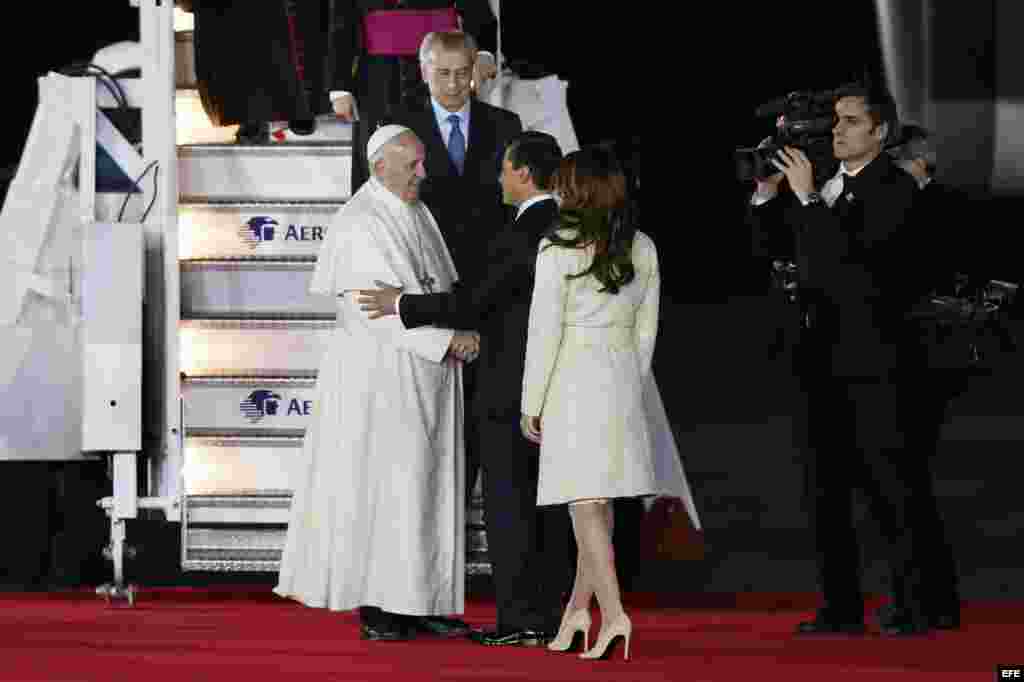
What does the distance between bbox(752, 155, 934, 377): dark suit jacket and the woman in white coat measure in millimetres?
686

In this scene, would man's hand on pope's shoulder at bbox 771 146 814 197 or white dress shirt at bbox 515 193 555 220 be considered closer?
white dress shirt at bbox 515 193 555 220

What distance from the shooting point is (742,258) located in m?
15.2

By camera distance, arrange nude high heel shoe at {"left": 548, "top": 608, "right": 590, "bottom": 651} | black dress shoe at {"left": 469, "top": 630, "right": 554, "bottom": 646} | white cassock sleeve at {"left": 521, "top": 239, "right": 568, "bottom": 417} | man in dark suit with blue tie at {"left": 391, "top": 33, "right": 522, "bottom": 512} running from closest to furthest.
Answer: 1. white cassock sleeve at {"left": 521, "top": 239, "right": 568, "bottom": 417}
2. nude high heel shoe at {"left": 548, "top": 608, "right": 590, "bottom": 651}
3. black dress shoe at {"left": 469, "top": 630, "right": 554, "bottom": 646}
4. man in dark suit with blue tie at {"left": 391, "top": 33, "right": 522, "bottom": 512}

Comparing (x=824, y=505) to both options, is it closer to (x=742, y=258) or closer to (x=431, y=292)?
(x=431, y=292)

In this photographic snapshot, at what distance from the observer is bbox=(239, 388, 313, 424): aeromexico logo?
7.29 m

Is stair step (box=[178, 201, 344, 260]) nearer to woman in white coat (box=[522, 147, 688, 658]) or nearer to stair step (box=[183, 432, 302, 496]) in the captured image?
stair step (box=[183, 432, 302, 496])

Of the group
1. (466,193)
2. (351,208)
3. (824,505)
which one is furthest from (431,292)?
(824,505)

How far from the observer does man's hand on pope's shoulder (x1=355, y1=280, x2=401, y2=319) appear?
5.91 m

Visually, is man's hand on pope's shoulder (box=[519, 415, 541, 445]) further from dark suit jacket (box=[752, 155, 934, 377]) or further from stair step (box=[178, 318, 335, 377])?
stair step (box=[178, 318, 335, 377])

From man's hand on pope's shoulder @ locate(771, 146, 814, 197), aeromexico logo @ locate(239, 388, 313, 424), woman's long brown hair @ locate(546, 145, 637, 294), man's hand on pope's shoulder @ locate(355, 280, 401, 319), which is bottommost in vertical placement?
aeromexico logo @ locate(239, 388, 313, 424)

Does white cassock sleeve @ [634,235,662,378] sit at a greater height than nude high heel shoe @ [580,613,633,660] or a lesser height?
greater

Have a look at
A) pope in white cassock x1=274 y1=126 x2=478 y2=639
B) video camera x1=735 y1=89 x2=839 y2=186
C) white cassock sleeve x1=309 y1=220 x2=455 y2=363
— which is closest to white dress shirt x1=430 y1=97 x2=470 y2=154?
pope in white cassock x1=274 y1=126 x2=478 y2=639

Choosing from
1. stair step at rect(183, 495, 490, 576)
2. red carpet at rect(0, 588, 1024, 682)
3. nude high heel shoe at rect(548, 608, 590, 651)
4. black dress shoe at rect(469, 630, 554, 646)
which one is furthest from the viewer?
stair step at rect(183, 495, 490, 576)

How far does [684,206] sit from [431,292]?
874 centimetres
